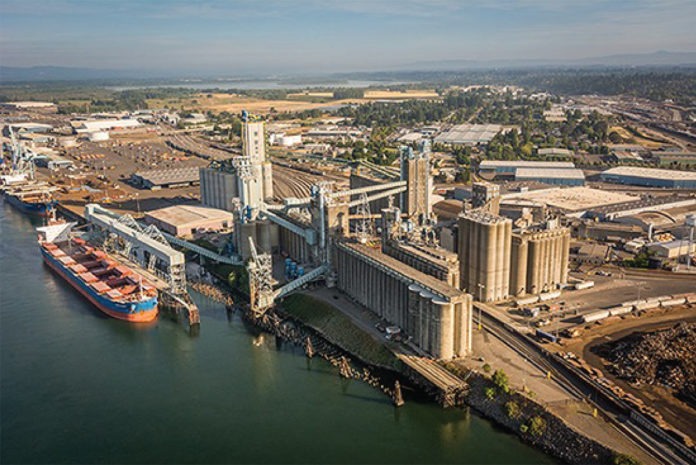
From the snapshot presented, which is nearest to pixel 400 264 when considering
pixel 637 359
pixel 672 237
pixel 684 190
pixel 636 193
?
pixel 637 359

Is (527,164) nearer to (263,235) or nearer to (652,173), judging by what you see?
(652,173)

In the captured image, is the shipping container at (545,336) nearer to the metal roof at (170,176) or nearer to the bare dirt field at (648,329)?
the bare dirt field at (648,329)

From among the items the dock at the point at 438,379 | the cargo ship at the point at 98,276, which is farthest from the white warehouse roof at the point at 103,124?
the dock at the point at 438,379

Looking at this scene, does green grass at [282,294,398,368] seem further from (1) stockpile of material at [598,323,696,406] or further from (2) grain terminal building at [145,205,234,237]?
(2) grain terminal building at [145,205,234,237]

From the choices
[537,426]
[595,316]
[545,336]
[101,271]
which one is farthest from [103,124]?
[537,426]

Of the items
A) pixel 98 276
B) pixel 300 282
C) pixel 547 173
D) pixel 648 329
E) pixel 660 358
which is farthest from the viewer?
pixel 547 173

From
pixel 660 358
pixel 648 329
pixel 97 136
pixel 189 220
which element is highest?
pixel 97 136

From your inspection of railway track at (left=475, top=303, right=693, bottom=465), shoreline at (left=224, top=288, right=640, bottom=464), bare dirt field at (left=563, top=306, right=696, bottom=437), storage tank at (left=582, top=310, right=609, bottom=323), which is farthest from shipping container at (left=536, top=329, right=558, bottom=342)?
shoreline at (left=224, top=288, right=640, bottom=464)
